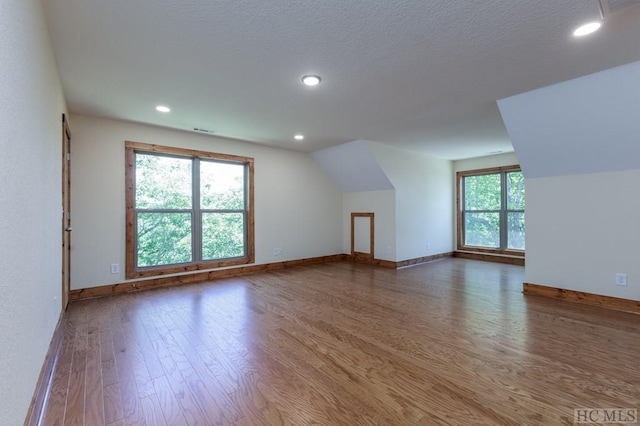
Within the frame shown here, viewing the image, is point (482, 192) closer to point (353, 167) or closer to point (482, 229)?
point (482, 229)

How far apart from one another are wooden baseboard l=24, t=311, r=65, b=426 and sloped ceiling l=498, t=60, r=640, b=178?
447cm

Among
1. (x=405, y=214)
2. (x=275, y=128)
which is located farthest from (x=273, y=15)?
(x=405, y=214)

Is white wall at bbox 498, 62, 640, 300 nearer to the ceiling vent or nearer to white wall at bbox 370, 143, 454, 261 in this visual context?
the ceiling vent

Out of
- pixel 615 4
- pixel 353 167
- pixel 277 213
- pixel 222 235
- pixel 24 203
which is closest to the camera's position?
pixel 24 203

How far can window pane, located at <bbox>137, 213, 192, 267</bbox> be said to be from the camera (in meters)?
4.13

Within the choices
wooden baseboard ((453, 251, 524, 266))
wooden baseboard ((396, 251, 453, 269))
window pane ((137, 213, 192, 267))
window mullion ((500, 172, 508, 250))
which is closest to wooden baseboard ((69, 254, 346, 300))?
window pane ((137, 213, 192, 267))

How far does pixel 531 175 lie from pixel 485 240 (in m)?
3.02

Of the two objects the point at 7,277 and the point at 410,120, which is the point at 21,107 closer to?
the point at 7,277

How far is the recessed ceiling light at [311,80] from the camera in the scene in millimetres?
2662

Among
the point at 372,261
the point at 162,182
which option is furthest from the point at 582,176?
the point at 162,182

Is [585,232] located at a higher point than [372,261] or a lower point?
higher

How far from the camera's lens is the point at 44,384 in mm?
1738

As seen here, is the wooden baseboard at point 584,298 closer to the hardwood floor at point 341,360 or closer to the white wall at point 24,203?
the hardwood floor at point 341,360

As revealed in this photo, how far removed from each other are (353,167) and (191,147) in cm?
294
